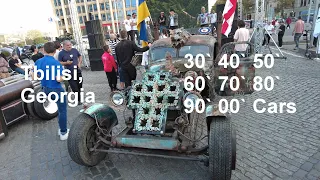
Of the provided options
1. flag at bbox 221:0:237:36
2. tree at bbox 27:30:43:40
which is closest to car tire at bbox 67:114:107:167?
flag at bbox 221:0:237:36

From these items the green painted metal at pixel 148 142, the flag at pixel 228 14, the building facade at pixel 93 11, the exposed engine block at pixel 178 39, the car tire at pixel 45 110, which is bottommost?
the car tire at pixel 45 110

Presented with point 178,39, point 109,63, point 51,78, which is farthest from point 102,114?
point 109,63

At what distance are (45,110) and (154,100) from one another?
3.67 meters

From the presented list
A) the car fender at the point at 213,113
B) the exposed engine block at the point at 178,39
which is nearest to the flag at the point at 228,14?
the exposed engine block at the point at 178,39

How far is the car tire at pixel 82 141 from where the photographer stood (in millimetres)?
3244

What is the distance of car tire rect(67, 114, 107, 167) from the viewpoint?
3244mm

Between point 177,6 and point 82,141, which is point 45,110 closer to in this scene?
point 82,141

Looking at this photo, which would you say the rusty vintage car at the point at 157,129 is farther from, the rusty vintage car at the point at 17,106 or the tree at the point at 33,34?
the tree at the point at 33,34

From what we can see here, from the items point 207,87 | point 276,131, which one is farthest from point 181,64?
point 276,131

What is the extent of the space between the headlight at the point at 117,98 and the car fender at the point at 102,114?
0.69ft

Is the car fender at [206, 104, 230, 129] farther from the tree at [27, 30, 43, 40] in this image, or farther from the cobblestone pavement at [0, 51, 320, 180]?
the tree at [27, 30, 43, 40]

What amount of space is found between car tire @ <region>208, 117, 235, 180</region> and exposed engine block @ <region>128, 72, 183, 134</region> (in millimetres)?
762

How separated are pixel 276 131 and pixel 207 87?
158 centimetres

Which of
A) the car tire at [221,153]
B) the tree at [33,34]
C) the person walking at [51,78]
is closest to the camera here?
the car tire at [221,153]
